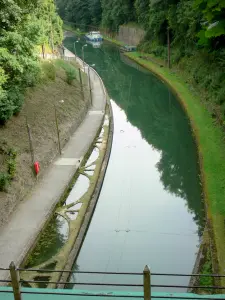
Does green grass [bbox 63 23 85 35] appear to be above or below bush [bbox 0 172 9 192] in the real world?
above

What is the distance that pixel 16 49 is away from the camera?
17.8 m

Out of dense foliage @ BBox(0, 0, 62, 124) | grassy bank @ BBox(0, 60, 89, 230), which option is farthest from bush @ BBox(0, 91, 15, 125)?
grassy bank @ BBox(0, 60, 89, 230)

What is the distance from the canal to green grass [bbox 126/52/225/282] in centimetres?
84

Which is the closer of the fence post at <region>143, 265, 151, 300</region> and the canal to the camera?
the fence post at <region>143, 265, 151, 300</region>

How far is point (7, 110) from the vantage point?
19.1 m

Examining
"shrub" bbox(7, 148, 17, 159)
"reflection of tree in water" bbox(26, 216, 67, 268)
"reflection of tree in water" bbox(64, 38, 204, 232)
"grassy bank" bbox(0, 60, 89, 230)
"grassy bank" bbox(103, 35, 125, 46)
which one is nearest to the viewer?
"reflection of tree in water" bbox(26, 216, 67, 268)

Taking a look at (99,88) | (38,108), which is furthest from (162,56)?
(38,108)

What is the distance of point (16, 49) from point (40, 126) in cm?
497

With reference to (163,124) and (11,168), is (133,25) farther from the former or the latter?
(11,168)

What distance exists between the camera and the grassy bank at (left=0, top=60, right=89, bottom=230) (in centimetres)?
1616

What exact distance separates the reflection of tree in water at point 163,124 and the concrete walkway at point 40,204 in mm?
4726

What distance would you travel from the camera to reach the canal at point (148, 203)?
13648 millimetres

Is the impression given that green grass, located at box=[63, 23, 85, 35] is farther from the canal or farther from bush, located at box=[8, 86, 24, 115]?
bush, located at box=[8, 86, 24, 115]

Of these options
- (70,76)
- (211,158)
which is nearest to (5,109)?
(211,158)
